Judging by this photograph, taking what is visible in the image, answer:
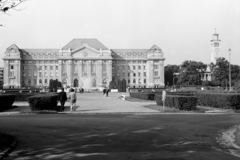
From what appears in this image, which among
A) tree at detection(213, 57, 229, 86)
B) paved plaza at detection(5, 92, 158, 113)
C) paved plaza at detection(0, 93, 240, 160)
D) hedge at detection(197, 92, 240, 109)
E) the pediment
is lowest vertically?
paved plaza at detection(5, 92, 158, 113)

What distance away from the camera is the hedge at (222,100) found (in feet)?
78.4

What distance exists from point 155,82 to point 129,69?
12279 millimetres

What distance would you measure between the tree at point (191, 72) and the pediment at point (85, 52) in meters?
34.5

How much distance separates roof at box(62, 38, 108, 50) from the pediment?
4.56 meters

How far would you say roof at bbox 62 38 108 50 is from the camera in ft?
420

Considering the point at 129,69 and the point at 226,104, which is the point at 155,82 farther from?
the point at 226,104

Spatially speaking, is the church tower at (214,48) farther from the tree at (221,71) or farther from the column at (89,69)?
the column at (89,69)

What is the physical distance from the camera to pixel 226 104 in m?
24.5

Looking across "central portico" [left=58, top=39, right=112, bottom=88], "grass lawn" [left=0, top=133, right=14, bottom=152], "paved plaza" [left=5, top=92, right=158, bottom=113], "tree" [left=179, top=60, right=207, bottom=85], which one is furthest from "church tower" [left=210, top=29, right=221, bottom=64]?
"grass lawn" [left=0, top=133, right=14, bottom=152]

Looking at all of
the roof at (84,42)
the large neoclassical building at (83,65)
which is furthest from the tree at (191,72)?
the roof at (84,42)

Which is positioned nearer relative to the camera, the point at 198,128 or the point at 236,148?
the point at 236,148

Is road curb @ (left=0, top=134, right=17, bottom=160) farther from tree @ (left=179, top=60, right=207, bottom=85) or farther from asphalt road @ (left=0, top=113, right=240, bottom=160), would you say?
tree @ (left=179, top=60, right=207, bottom=85)

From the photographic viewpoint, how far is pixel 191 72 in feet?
374

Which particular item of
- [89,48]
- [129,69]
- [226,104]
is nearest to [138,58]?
[129,69]
